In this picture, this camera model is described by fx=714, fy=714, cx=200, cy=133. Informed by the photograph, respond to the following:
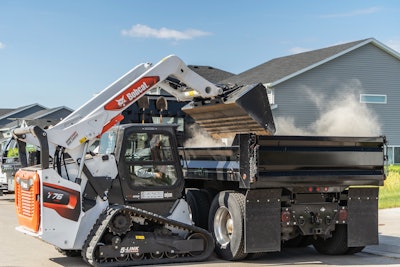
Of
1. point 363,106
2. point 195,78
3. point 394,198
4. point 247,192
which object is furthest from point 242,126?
point 363,106

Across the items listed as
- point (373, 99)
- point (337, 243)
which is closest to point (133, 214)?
point (337, 243)

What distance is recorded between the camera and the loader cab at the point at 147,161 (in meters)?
10.9

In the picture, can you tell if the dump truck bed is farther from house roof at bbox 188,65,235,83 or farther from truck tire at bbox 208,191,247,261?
house roof at bbox 188,65,235,83

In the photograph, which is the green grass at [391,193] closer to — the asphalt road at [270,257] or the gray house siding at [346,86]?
the asphalt road at [270,257]

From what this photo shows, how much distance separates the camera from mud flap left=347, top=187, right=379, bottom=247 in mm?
11047

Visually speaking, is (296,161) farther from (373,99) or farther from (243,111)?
(373,99)

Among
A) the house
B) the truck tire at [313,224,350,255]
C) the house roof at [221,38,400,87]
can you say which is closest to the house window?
the house

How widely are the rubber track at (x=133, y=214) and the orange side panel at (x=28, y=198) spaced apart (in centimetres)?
82

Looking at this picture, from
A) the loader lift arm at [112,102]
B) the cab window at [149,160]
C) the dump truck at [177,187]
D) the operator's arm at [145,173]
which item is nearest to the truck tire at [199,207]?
the dump truck at [177,187]

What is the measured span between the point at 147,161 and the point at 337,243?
3310 mm

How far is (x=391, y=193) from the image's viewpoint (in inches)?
843

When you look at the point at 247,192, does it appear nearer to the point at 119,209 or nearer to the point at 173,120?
the point at 119,209

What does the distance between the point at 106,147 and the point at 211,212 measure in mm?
1939

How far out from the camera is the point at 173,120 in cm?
1511
